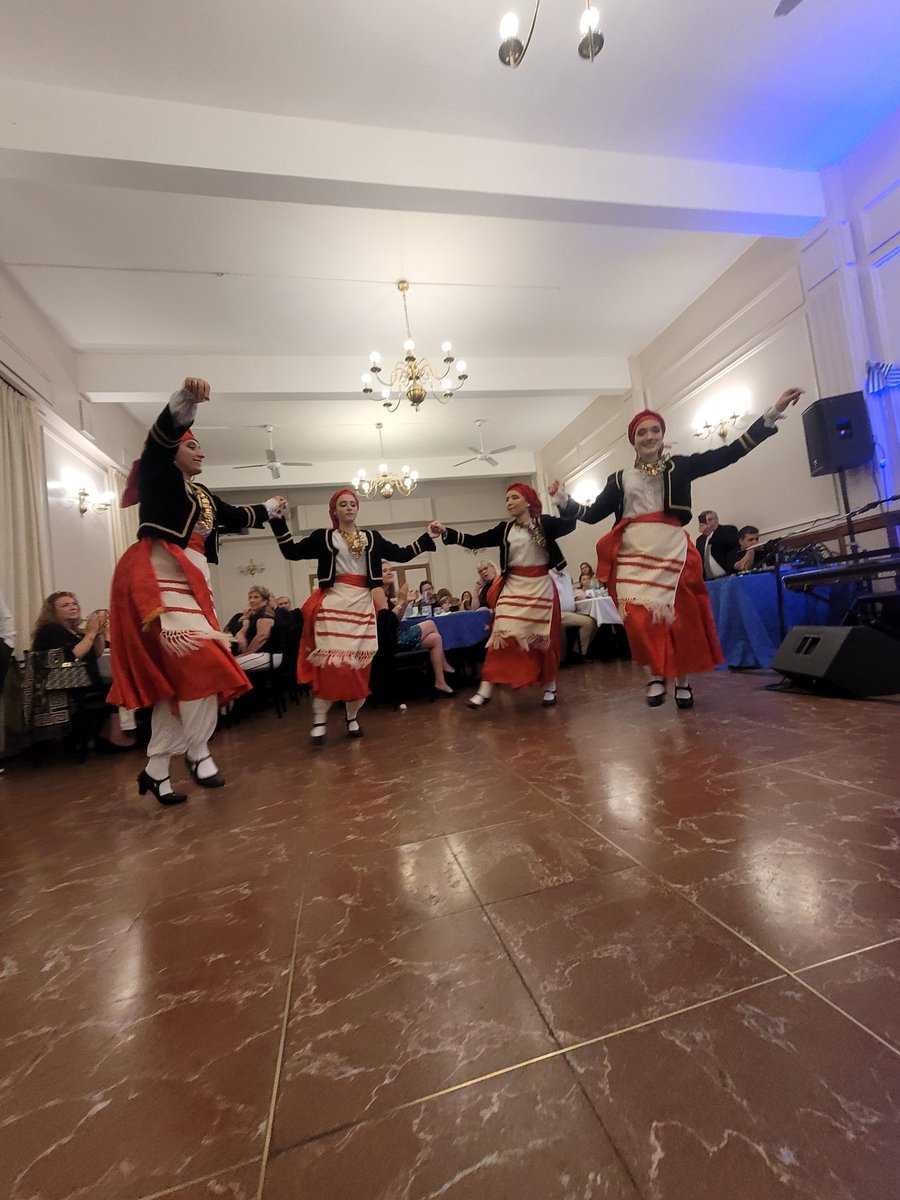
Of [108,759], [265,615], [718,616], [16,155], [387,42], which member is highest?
[387,42]

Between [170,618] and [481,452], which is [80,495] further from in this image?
[481,452]

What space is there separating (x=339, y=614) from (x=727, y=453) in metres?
2.22

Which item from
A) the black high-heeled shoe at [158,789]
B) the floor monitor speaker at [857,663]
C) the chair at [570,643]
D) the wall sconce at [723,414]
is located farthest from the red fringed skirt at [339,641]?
the wall sconce at [723,414]

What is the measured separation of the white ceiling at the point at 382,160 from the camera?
293cm

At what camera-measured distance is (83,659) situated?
3.77 m

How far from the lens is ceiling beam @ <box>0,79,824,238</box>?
9.96 ft

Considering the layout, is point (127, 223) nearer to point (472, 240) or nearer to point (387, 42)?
point (387, 42)

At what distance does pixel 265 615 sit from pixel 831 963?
15.2 ft

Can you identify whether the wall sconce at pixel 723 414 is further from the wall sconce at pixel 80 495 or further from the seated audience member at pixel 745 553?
the wall sconce at pixel 80 495

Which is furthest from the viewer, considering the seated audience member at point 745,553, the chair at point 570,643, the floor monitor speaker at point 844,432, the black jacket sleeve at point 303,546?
the chair at point 570,643

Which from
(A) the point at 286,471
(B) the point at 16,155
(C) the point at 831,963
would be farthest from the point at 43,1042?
(A) the point at 286,471

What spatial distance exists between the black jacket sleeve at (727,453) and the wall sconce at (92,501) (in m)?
5.86

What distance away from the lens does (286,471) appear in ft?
31.7

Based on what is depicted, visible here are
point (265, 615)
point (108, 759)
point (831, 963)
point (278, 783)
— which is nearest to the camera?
point (831, 963)
